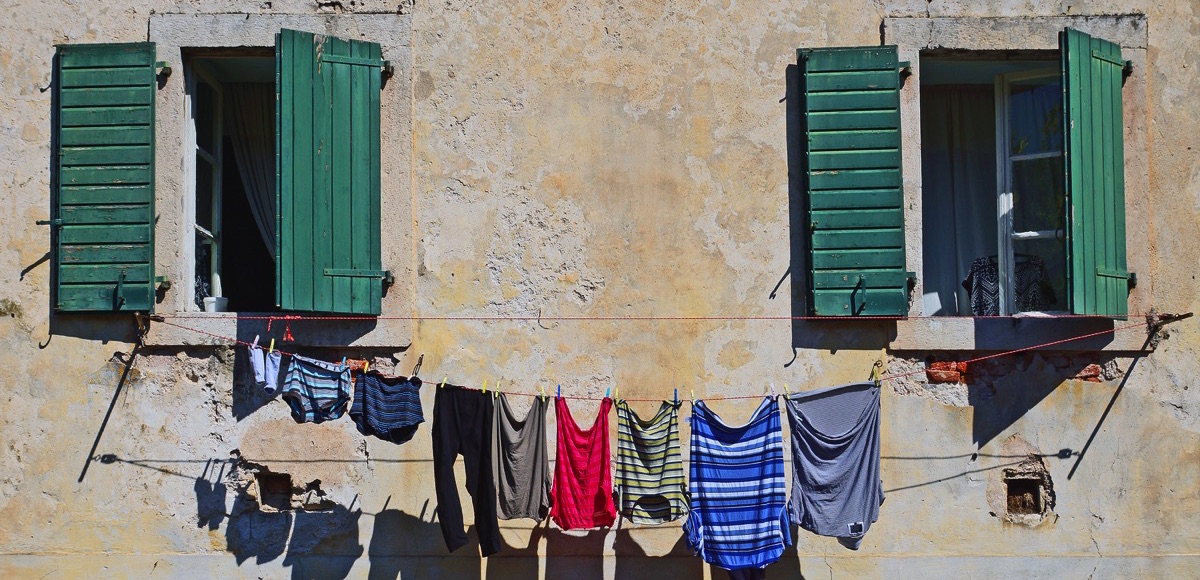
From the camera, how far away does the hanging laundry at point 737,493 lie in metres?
5.54

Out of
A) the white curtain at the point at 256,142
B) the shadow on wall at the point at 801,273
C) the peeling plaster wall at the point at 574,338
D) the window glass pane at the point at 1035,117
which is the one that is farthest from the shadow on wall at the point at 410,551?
the window glass pane at the point at 1035,117

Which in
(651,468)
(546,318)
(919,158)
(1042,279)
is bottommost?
Answer: (651,468)

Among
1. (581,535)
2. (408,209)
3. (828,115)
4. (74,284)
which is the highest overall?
(828,115)

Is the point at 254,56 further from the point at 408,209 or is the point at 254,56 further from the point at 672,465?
the point at 672,465

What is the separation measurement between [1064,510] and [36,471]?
5.27 meters

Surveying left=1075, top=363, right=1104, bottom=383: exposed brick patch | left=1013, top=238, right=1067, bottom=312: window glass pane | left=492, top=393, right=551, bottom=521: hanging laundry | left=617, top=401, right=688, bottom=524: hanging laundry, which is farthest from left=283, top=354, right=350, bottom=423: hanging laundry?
left=1075, top=363, right=1104, bottom=383: exposed brick patch

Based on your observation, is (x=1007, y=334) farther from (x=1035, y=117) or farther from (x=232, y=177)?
(x=232, y=177)

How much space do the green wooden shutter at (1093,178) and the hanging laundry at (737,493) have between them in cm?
172

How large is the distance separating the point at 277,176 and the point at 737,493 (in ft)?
9.14

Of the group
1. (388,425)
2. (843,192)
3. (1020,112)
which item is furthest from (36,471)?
(1020,112)

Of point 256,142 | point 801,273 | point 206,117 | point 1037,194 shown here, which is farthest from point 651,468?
point 206,117

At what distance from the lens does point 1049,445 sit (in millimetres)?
5949

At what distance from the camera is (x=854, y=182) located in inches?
235

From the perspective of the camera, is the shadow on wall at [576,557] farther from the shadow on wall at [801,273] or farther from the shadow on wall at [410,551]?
the shadow on wall at [801,273]
